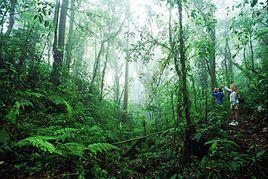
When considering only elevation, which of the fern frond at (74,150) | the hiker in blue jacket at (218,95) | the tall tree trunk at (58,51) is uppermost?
the tall tree trunk at (58,51)

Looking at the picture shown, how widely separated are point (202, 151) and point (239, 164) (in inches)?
56.0

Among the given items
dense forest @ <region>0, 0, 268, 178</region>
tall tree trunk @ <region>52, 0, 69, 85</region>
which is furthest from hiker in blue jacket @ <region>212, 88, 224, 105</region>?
tall tree trunk @ <region>52, 0, 69, 85</region>

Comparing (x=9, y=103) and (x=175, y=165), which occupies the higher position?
(x=9, y=103)

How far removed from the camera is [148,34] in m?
8.53

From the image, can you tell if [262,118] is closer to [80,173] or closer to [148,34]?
[148,34]

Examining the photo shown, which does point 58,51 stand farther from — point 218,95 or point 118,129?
point 218,95

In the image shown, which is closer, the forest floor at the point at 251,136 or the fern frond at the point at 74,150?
the fern frond at the point at 74,150

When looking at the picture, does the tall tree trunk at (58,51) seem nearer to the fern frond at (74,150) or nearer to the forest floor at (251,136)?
the fern frond at (74,150)

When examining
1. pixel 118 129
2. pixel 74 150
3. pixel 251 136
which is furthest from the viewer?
pixel 118 129

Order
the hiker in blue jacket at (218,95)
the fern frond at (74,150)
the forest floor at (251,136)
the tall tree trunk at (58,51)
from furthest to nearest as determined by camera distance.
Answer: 1. the hiker in blue jacket at (218,95)
2. the tall tree trunk at (58,51)
3. the forest floor at (251,136)
4. the fern frond at (74,150)

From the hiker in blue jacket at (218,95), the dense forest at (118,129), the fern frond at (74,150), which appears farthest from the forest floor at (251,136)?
the fern frond at (74,150)

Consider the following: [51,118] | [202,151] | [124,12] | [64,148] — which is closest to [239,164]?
[202,151]

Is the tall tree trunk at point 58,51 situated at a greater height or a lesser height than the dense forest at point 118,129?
greater

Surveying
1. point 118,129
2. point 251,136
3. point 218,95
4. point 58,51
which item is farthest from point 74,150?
point 218,95
